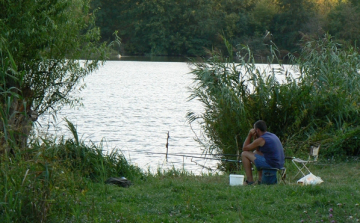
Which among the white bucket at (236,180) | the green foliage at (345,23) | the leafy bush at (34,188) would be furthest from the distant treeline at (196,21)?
the leafy bush at (34,188)

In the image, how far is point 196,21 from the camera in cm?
6312

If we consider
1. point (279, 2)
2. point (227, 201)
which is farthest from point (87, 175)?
point (279, 2)

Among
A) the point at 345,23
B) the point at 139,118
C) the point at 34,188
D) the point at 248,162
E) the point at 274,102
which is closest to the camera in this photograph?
the point at 34,188

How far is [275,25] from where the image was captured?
5869cm

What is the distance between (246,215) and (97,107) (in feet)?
65.8

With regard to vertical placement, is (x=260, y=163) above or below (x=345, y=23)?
below

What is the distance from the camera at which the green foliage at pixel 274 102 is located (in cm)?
1161

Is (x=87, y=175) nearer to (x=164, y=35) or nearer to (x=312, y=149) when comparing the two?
(x=312, y=149)

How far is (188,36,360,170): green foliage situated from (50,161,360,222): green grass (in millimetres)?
4128

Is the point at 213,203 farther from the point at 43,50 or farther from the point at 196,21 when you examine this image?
the point at 196,21

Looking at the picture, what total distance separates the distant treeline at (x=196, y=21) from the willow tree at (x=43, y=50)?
41868mm

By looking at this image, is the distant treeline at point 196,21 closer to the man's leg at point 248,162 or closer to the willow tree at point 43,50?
the willow tree at point 43,50

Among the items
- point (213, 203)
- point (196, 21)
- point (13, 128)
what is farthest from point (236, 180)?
point (196, 21)

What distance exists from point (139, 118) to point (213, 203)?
1648 centimetres
